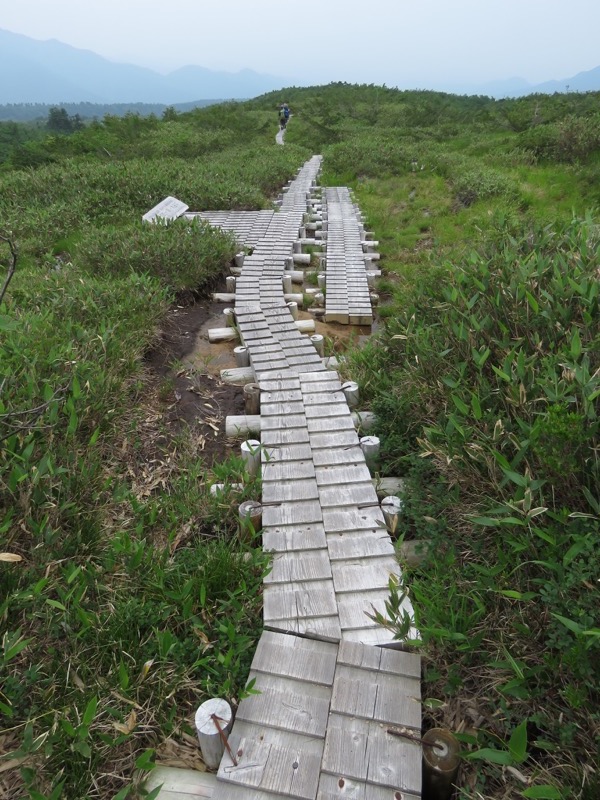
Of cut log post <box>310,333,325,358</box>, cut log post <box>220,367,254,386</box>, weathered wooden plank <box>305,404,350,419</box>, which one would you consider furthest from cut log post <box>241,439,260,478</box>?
cut log post <box>310,333,325,358</box>

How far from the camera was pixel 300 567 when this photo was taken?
2.94 metres

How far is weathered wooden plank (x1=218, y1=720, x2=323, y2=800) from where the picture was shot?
202 cm

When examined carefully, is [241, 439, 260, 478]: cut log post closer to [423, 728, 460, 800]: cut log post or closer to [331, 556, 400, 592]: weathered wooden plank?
[331, 556, 400, 592]: weathered wooden plank

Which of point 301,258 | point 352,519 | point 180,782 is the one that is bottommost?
point 180,782

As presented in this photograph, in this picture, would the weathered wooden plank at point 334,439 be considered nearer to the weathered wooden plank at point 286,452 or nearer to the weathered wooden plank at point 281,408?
the weathered wooden plank at point 286,452

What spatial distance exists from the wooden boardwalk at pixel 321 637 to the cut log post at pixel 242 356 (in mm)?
595

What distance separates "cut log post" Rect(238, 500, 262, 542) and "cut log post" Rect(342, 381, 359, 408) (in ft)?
5.18

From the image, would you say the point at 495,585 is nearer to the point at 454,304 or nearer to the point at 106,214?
the point at 454,304

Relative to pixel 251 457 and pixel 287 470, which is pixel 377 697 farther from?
pixel 251 457

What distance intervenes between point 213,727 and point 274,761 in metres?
0.30

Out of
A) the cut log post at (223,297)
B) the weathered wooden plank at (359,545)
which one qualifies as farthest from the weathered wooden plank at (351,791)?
the cut log post at (223,297)

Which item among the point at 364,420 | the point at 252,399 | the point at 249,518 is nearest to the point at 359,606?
the point at 249,518

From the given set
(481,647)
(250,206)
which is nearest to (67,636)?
(481,647)

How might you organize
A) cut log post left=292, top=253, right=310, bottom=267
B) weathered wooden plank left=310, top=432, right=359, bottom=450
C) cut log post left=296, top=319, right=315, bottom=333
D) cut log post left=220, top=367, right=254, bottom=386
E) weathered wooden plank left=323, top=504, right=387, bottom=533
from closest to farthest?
weathered wooden plank left=323, top=504, right=387, bottom=533, weathered wooden plank left=310, top=432, right=359, bottom=450, cut log post left=220, top=367, right=254, bottom=386, cut log post left=296, top=319, right=315, bottom=333, cut log post left=292, top=253, right=310, bottom=267
